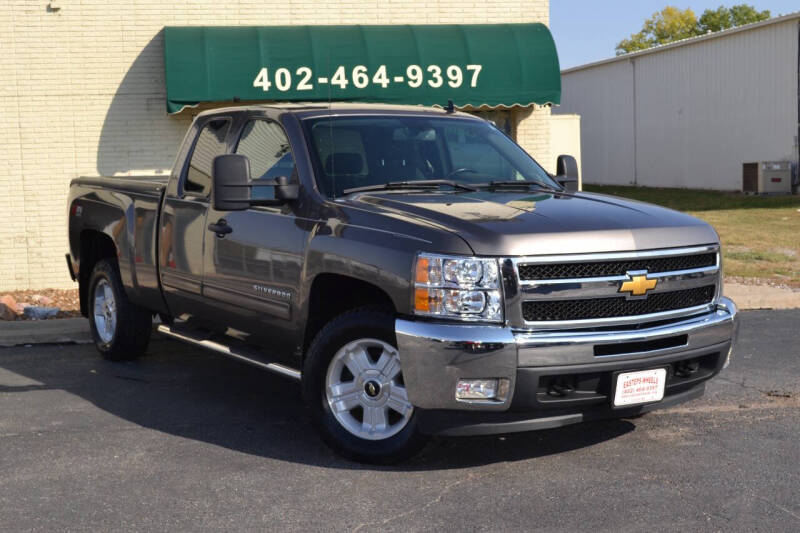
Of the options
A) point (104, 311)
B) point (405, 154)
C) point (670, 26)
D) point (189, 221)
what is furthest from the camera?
point (670, 26)

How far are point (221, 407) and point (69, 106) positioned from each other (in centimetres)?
918

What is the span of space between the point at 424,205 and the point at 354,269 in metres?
0.53

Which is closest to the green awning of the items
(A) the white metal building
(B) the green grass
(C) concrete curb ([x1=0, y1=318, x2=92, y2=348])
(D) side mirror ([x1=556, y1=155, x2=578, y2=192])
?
(B) the green grass

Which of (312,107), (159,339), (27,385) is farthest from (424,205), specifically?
(159,339)

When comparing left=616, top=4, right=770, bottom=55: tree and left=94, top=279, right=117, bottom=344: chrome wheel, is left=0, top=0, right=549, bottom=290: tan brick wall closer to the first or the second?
left=94, top=279, right=117, bottom=344: chrome wheel

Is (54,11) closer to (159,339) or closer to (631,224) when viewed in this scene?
(159,339)

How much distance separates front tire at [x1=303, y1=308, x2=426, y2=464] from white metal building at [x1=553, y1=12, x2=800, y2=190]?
27.7 m

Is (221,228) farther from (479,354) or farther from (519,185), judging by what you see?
(479,354)

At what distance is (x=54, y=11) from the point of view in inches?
576

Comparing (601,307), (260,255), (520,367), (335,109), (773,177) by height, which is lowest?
(520,367)

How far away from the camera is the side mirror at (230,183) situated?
5.97m

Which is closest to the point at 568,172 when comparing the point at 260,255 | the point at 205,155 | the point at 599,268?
the point at 599,268

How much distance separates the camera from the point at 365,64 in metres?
15.1

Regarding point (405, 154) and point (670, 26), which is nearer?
point (405, 154)
